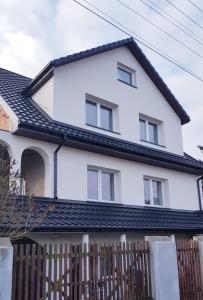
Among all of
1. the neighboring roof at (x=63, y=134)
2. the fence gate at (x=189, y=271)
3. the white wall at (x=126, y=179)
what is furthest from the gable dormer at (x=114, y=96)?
the fence gate at (x=189, y=271)

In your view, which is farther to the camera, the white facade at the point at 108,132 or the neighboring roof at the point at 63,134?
the white facade at the point at 108,132

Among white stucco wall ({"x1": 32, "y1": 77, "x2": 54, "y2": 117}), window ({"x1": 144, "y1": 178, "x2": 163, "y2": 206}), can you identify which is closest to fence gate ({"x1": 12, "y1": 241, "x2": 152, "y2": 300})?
white stucco wall ({"x1": 32, "y1": 77, "x2": 54, "y2": 117})

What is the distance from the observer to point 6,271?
18.3 ft

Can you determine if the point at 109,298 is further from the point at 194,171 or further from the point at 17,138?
the point at 194,171

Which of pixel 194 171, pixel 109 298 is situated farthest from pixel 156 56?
pixel 194 171

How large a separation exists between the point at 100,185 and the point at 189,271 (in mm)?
4670

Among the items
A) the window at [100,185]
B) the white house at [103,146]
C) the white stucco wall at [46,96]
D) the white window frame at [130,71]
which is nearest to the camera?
the white house at [103,146]

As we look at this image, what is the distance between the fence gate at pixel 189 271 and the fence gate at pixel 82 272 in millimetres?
1226

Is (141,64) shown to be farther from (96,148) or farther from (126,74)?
(96,148)

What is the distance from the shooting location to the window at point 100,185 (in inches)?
490

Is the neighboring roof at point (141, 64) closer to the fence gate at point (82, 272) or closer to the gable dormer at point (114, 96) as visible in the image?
the gable dormer at point (114, 96)

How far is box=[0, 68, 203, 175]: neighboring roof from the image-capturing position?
1071 centimetres

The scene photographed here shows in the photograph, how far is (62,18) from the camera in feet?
Answer: 25.9

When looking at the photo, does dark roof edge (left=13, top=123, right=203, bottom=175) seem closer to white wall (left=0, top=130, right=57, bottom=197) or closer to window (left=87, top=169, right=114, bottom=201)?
white wall (left=0, top=130, right=57, bottom=197)
